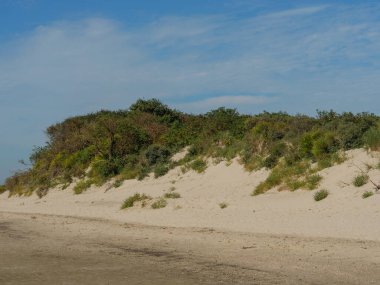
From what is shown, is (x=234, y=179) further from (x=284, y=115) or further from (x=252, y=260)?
(x=252, y=260)

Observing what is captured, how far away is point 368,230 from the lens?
14227 millimetres

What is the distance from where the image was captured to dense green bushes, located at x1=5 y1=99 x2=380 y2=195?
2197cm

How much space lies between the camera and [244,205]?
20359 mm

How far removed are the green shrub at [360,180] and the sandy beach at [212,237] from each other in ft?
0.69

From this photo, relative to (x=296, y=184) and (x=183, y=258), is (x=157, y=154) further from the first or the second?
(x=183, y=258)

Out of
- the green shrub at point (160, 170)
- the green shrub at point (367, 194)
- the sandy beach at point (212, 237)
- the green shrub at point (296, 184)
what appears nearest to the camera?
the sandy beach at point (212, 237)

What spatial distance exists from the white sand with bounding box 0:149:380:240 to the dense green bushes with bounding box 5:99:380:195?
723mm

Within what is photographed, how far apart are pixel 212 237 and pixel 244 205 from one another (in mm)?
4965

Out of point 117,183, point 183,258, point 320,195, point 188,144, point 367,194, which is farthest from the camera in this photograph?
point 188,144

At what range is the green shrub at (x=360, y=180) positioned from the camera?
18.1 metres

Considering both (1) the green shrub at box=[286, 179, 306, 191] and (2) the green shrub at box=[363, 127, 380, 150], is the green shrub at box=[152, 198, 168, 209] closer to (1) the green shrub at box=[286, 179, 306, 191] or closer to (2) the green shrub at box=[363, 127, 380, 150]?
(1) the green shrub at box=[286, 179, 306, 191]

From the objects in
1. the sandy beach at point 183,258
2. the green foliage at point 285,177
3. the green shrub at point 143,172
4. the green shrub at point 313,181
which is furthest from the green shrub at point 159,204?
the green shrub at point 143,172

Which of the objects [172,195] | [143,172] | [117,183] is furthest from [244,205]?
[117,183]

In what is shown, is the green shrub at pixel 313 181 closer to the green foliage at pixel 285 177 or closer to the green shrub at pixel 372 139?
the green foliage at pixel 285 177
